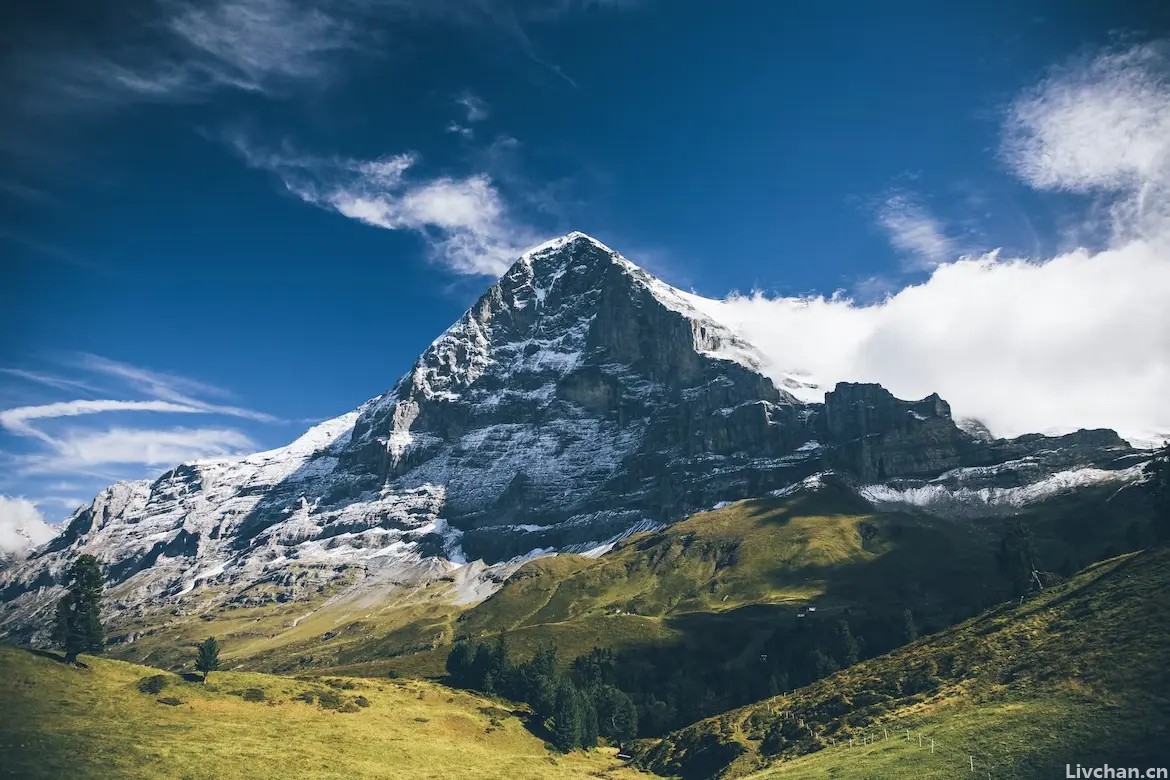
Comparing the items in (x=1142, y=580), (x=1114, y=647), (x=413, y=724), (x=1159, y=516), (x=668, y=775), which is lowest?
(x=668, y=775)

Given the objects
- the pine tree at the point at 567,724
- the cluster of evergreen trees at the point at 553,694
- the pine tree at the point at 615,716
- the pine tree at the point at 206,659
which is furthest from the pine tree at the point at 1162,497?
the pine tree at the point at 206,659

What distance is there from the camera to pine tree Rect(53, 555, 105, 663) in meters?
110

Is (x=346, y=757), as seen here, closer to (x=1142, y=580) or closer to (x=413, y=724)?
(x=413, y=724)

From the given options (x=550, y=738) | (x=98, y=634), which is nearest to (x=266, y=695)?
(x=98, y=634)

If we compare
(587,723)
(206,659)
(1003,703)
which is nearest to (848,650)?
(587,723)

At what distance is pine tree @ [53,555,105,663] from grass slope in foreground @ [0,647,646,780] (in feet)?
15.2

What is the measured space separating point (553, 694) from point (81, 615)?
293 feet

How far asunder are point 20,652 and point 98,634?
736 inches

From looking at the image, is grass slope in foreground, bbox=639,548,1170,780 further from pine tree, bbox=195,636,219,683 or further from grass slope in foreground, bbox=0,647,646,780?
pine tree, bbox=195,636,219,683

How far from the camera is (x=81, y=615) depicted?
115500 millimetres

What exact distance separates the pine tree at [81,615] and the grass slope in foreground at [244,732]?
4638 millimetres

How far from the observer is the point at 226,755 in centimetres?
8069

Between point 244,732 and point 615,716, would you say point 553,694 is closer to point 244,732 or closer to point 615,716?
point 615,716

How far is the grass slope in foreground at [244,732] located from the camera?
71.9 m
